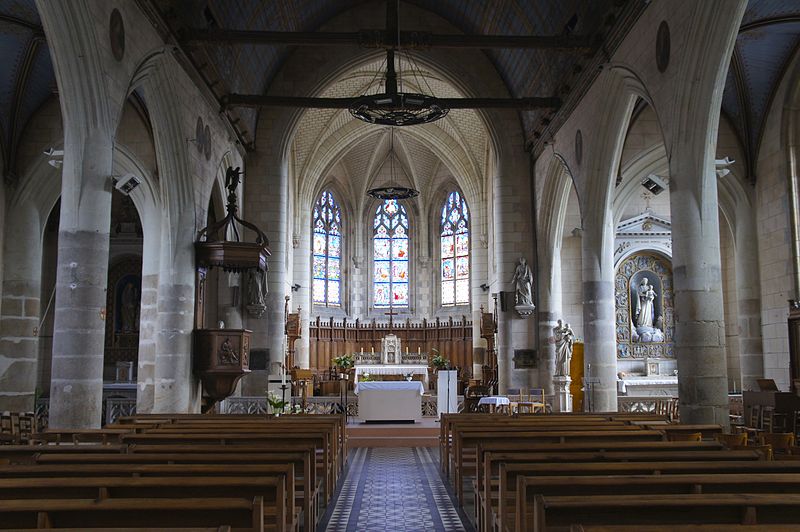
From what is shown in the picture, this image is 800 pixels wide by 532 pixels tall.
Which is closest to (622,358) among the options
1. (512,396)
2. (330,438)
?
(512,396)

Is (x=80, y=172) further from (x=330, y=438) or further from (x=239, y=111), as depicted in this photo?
(x=239, y=111)

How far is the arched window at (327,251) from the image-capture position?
1272 inches

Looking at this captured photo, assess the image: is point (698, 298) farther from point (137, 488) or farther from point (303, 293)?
point (303, 293)

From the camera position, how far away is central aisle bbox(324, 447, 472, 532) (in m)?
7.30

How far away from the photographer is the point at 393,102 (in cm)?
1388

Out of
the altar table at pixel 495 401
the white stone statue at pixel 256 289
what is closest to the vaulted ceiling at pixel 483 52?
the white stone statue at pixel 256 289

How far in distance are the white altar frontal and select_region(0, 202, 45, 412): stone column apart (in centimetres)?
697

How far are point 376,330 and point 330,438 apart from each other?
2307 cm

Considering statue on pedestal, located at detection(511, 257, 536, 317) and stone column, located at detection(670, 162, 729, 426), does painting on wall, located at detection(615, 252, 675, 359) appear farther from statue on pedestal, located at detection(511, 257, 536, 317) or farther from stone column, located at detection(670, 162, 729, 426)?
stone column, located at detection(670, 162, 729, 426)

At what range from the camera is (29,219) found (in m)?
16.4

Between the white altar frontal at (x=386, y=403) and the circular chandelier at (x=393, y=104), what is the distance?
579 cm

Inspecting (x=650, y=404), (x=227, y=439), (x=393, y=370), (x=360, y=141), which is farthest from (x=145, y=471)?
(x=360, y=141)

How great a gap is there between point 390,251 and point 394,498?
83.3 ft

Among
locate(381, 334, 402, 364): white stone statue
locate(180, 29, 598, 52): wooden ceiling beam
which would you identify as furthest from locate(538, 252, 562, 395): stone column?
locate(381, 334, 402, 364): white stone statue
